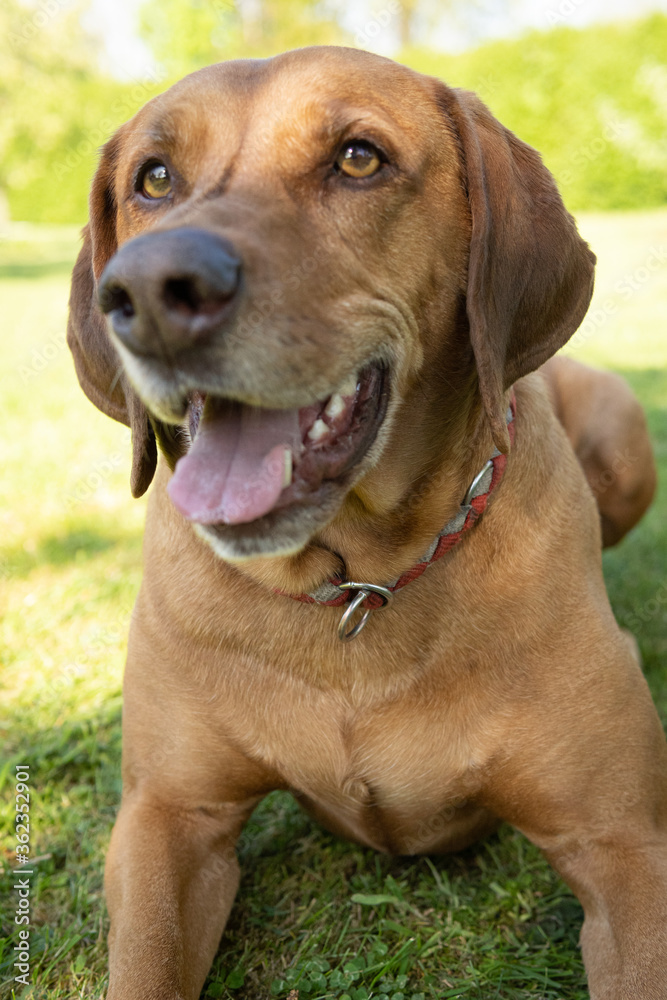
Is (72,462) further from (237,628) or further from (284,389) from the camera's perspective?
(284,389)

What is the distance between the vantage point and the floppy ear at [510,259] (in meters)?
2.37

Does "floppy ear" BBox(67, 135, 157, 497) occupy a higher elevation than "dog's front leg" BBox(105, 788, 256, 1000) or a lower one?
higher

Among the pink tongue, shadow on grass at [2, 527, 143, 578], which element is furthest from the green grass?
the pink tongue

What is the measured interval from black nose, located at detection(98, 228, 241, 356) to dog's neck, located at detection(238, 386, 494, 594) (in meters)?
0.76

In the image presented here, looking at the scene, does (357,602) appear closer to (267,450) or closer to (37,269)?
(267,450)

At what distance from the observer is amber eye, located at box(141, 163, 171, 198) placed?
2488 millimetres

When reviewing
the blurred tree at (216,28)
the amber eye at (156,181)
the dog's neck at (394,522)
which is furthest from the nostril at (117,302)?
the blurred tree at (216,28)

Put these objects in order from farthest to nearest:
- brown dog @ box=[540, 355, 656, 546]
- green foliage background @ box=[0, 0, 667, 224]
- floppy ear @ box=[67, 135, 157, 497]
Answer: green foliage background @ box=[0, 0, 667, 224] → brown dog @ box=[540, 355, 656, 546] → floppy ear @ box=[67, 135, 157, 497]

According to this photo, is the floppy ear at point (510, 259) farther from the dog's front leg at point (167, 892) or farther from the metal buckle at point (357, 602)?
the dog's front leg at point (167, 892)

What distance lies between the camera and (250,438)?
2152mm

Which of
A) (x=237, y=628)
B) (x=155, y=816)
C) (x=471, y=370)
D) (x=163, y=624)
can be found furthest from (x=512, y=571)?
(x=155, y=816)

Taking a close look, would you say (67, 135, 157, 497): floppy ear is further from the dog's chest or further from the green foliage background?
the green foliage background

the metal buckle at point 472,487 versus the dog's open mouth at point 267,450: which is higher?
the dog's open mouth at point 267,450

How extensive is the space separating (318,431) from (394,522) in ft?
1.42
